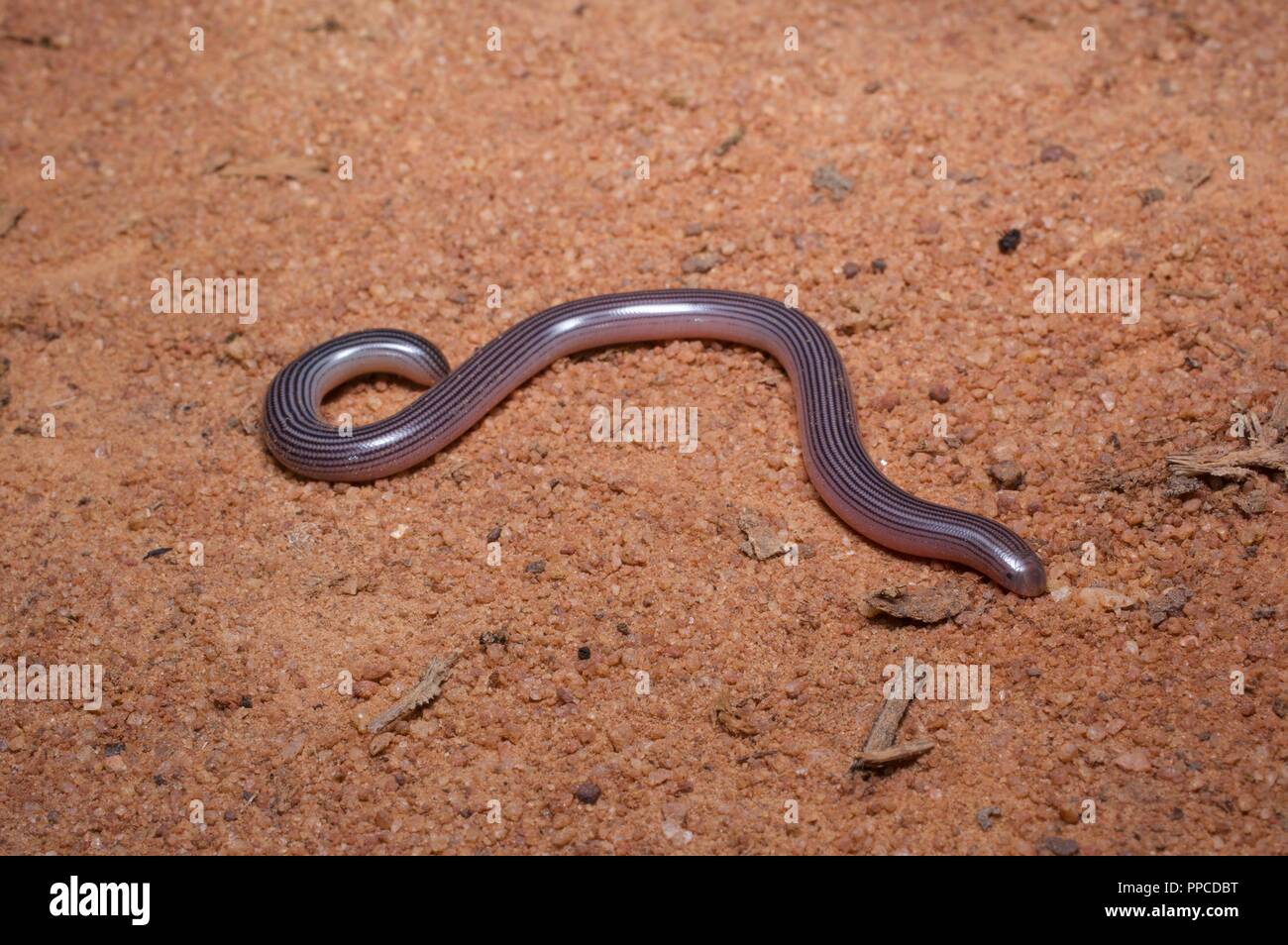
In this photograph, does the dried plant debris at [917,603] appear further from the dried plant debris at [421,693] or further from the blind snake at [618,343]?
the dried plant debris at [421,693]

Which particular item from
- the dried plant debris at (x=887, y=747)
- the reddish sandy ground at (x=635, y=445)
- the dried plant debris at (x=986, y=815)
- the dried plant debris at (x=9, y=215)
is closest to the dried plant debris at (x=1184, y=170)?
the reddish sandy ground at (x=635, y=445)

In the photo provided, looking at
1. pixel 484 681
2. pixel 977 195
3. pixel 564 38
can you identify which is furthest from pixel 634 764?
pixel 564 38

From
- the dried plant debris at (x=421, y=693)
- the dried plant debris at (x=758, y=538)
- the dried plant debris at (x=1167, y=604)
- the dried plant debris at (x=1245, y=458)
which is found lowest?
the dried plant debris at (x=421, y=693)

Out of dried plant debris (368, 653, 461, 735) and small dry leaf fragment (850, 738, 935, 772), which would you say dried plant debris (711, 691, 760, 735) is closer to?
small dry leaf fragment (850, 738, 935, 772)

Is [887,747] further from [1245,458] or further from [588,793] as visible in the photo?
[1245,458]

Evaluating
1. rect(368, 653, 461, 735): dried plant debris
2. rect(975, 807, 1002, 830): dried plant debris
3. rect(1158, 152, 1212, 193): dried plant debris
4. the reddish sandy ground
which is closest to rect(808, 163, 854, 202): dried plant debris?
the reddish sandy ground
